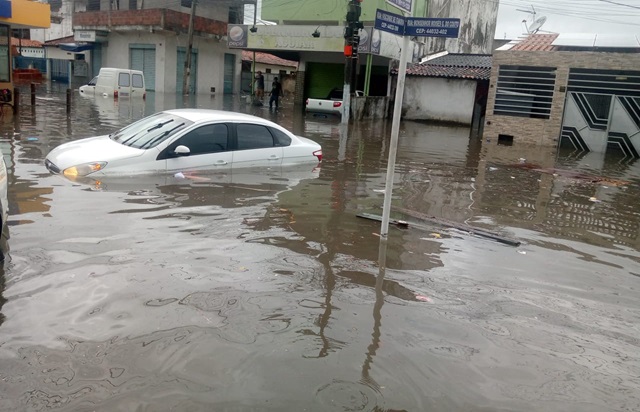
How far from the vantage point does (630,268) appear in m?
6.66

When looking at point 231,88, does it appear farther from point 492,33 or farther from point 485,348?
point 485,348

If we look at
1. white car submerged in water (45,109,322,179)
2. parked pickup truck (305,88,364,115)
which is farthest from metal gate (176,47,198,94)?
white car submerged in water (45,109,322,179)

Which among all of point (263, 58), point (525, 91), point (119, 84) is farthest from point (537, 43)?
point (263, 58)

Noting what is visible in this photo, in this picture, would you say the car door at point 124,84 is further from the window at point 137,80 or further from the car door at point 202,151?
the car door at point 202,151

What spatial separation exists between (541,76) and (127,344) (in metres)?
21.5

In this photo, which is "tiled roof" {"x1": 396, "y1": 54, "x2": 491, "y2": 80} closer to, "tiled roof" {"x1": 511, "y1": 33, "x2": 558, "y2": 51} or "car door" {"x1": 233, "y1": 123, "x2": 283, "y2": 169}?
"tiled roof" {"x1": 511, "y1": 33, "x2": 558, "y2": 51}

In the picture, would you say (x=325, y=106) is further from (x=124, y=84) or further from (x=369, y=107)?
(x=124, y=84)

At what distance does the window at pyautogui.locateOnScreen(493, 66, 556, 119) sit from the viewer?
2197cm

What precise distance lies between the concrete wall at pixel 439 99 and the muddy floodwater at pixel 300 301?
2083 centimetres

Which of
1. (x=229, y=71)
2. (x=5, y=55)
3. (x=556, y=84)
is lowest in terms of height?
(x=5, y=55)

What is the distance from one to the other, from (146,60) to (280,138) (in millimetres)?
31410

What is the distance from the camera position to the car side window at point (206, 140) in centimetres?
868

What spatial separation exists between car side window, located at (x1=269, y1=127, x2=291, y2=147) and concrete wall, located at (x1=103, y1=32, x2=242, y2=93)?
1149 inches

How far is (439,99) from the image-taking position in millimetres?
30609
